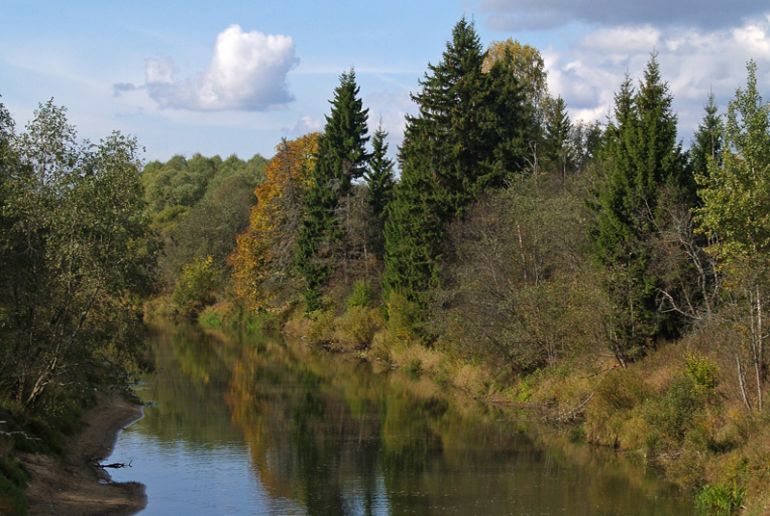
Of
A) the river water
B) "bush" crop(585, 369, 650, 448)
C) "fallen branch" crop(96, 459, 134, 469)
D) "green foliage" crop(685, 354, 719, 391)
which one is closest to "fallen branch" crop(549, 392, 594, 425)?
the river water

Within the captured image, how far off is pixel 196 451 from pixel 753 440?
20216 millimetres

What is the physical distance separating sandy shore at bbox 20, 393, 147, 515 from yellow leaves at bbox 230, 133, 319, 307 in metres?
42.1

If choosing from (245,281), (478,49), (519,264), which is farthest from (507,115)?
(245,281)

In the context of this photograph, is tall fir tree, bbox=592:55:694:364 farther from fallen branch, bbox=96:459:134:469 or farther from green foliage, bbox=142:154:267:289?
green foliage, bbox=142:154:267:289

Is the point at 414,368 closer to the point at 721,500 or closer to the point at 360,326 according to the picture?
the point at 360,326

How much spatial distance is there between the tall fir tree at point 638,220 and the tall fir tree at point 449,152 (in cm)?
1699

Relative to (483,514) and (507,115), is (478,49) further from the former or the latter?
(483,514)

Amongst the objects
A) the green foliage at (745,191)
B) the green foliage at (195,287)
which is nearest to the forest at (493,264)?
the green foliage at (745,191)

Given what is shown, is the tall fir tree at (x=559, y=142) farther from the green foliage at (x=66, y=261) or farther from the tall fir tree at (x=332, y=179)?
the green foliage at (x=66, y=261)

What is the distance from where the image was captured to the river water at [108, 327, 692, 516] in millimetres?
29656

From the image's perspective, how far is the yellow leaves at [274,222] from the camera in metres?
79.2

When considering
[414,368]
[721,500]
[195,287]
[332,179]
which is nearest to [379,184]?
[332,179]

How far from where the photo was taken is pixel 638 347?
39781mm

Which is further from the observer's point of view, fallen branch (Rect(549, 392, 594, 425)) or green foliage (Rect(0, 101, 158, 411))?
fallen branch (Rect(549, 392, 594, 425))
